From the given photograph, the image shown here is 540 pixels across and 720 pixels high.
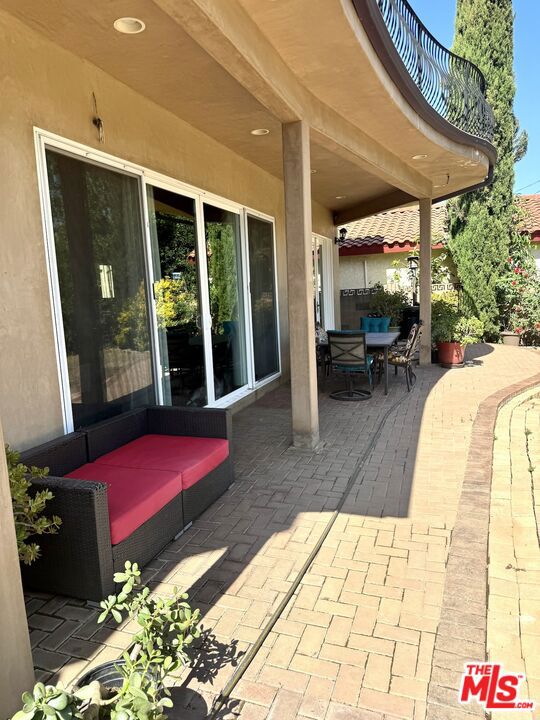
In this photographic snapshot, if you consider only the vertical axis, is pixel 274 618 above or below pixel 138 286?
below

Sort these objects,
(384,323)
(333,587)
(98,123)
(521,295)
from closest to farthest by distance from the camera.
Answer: (333,587)
(98,123)
(384,323)
(521,295)

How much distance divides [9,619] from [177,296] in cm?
370

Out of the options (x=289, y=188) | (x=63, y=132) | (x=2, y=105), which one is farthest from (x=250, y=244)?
(x=2, y=105)

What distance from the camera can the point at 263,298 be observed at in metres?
7.35

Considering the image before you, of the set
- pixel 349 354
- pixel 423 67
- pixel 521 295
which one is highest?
pixel 423 67

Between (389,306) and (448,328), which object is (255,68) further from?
(389,306)

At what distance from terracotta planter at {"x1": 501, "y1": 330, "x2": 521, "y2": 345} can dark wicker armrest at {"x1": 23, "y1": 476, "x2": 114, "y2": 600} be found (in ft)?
37.0

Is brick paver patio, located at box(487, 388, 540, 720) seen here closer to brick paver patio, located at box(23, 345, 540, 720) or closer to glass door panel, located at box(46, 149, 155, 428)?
brick paver patio, located at box(23, 345, 540, 720)

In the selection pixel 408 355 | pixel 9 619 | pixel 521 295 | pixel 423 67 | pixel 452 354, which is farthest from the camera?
pixel 521 295

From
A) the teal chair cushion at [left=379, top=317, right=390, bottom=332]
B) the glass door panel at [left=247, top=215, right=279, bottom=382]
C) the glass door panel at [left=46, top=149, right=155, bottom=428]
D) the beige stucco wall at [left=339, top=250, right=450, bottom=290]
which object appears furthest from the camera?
the beige stucco wall at [left=339, top=250, right=450, bottom=290]

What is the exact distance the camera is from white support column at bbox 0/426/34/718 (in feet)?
5.06

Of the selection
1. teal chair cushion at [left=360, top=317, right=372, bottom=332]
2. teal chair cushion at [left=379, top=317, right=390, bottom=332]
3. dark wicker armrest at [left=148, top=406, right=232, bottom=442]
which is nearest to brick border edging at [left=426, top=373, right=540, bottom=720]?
dark wicker armrest at [left=148, top=406, right=232, bottom=442]

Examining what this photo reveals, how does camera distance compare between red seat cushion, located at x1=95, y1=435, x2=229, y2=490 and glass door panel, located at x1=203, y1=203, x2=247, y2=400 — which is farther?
glass door panel, located at x1=203, y1=203, x2=247, y2=400

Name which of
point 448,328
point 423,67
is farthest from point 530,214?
point 423,67
